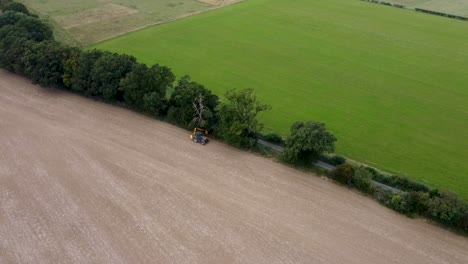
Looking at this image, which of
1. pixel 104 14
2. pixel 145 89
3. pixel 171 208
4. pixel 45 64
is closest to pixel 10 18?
pixel 45 64

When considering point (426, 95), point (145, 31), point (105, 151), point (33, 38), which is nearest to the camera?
point (105, 151)

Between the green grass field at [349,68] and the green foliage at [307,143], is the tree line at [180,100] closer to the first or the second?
the green foliage at [307,143]

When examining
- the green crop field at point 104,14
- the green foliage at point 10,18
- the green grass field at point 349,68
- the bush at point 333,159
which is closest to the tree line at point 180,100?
the bush at point 333,159

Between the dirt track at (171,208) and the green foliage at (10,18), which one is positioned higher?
the green foliage at (10,18)

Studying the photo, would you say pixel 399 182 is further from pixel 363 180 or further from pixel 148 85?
pixel 148 85

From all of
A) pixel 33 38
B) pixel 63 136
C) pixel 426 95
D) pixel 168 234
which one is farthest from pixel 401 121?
pixel 33 38

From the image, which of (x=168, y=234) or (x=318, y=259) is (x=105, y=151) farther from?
(x=318, y=259)
